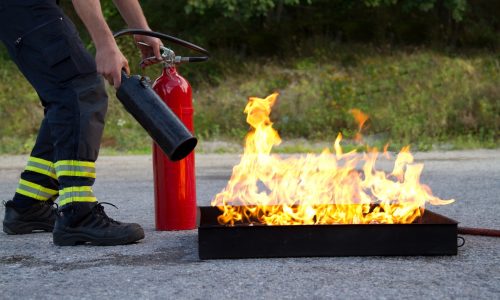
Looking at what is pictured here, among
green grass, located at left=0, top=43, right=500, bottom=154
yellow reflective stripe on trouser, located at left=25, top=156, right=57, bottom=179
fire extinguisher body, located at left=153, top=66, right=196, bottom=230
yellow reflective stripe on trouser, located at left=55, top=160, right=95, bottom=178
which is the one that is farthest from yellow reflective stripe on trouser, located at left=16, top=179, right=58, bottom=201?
green grass, located at left=0, top=43, right=500, bottom=154

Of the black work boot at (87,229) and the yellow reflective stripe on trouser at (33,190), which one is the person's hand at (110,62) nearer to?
the black work boot at (87,229)

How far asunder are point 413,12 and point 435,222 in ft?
57.3

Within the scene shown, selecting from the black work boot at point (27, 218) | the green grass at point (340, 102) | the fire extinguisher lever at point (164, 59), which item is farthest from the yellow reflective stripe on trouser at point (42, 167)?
the green grass at point (340, 102)

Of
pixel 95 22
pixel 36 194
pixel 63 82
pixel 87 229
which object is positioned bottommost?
pixel 87 229

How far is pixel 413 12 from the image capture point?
20609mm

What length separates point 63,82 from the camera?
3.97 m

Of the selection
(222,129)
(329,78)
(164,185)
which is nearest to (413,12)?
(329,78)

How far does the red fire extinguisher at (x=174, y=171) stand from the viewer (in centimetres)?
451

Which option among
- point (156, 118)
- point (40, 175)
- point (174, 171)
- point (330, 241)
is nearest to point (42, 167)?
point (40, 175)

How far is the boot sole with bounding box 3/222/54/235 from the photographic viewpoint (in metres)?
4.57

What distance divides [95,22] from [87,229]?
3.42 ft

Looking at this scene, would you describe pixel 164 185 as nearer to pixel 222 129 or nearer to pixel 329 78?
pixel 222 129

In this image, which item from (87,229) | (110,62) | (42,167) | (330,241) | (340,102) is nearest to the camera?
(330,241)

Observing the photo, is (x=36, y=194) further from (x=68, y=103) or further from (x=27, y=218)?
(x=68, y=103)
